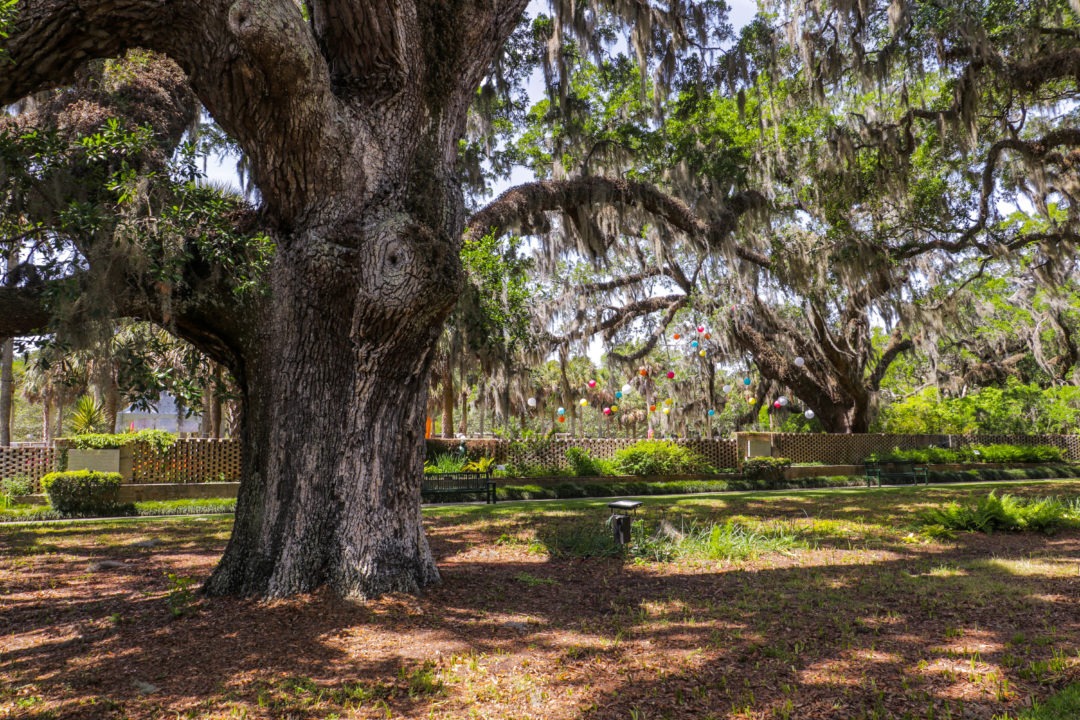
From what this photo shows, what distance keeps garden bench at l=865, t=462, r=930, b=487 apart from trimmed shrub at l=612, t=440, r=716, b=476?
4237 millimetres

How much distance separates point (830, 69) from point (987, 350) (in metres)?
20.9

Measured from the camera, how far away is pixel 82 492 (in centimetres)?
1220

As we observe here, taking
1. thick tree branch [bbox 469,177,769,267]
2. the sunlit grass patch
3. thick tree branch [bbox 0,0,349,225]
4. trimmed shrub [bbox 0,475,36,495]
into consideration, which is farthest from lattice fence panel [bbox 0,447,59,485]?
the sunlit grass patch

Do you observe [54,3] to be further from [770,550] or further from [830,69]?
[830,69]

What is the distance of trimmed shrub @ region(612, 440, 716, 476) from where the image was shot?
1802cm

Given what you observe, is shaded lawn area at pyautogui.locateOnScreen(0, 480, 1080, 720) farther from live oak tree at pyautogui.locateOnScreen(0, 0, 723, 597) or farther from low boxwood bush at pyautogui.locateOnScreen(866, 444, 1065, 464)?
low boxwood bush at pyautogui.locateOnScreen(866, 444, 1065, 464)

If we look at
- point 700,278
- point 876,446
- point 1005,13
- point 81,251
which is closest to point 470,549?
point 81,251

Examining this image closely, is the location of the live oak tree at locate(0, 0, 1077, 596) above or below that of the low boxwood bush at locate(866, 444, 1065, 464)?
above

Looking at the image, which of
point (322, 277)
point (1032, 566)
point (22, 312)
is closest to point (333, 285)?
point (322, 277)

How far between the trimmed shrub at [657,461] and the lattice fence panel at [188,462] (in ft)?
31.7

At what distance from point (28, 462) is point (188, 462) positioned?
10.0ft

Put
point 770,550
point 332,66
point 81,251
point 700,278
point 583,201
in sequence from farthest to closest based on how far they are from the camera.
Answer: point 700,278 → point 583,201 → point 770,550 → point 332,66 → point 81,251

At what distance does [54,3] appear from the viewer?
13.6 feet

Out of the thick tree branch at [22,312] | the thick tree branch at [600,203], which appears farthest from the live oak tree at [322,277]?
the thick tree branch at [600,203]
